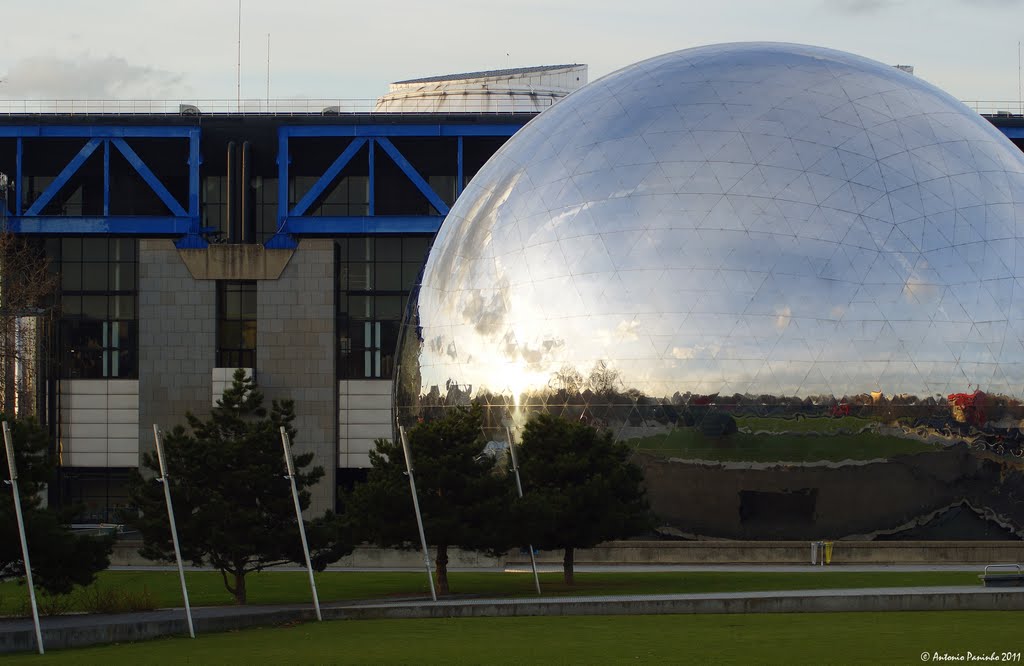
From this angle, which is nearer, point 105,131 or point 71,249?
point 105,131

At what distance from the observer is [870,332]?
3694cm

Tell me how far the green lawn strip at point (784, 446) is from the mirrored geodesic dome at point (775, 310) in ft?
0.16

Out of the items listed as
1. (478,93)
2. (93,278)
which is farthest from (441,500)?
(478,93)

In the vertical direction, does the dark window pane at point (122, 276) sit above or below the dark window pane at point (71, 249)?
below

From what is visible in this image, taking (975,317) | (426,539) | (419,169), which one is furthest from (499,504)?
(419,169)

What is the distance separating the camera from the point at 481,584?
120 feet

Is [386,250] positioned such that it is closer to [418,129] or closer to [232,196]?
[418,129]

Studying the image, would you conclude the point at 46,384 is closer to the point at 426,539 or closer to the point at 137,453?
the point at 137,453

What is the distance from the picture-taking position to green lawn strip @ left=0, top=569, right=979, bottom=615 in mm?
33562

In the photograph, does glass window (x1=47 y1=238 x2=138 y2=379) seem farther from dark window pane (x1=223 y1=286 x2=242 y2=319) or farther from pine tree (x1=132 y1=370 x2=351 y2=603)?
pine tree (x1=132 y1=370 x2=351 y2=603)

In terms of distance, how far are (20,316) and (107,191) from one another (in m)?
7.73

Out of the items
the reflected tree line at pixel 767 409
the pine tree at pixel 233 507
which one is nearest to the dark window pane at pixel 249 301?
the reflected tree line at pixel 767 409

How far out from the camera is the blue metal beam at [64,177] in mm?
70387

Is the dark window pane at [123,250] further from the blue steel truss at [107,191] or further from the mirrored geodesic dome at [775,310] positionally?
the mirrored geodesic dome at [775,310]
